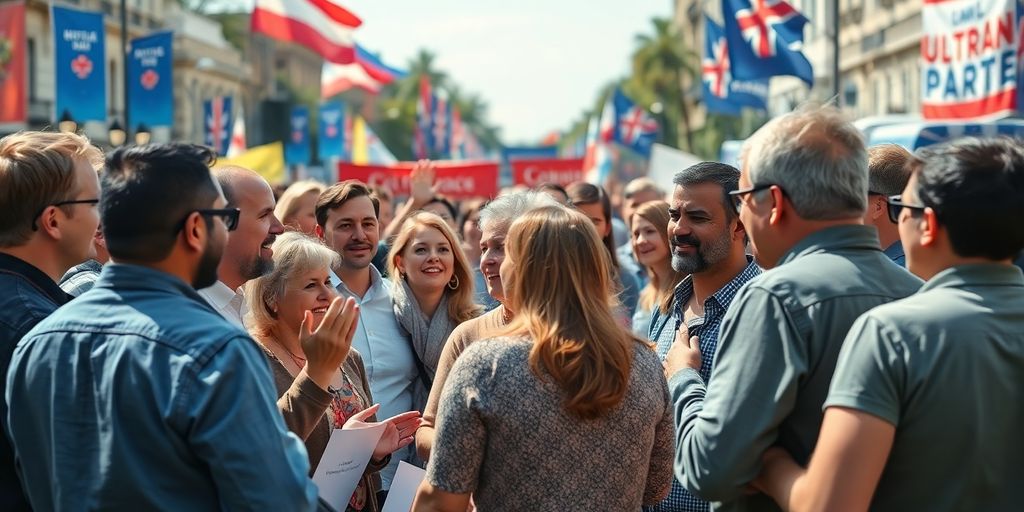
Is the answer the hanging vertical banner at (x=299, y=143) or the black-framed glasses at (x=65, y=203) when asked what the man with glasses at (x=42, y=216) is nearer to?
the black-framed glasses at (x=65, y=203)

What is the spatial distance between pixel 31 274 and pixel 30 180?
12.1 inches

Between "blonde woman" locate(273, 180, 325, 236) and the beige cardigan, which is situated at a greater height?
"blonde woman" locate(273, 180, 325, 236)

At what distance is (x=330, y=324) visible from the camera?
3.80 metres

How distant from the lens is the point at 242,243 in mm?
5074

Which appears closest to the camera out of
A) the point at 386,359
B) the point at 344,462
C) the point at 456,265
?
the point at 344,462

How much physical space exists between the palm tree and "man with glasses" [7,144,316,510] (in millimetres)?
88415

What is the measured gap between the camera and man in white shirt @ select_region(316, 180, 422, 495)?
241 inches

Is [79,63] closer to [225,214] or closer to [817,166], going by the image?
[225,214]

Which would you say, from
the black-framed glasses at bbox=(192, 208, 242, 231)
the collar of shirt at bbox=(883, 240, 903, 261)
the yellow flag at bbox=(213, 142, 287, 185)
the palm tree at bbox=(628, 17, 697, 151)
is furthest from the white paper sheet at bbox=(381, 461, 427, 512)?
the palm tree at bbox=(628, 17, 697, 151)

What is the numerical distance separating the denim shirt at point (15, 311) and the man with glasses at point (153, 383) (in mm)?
347

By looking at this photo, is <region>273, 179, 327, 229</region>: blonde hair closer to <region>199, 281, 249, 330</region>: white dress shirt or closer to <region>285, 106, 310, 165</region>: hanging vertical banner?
<region>199, 281, 249, 330</region>: white dress shirt

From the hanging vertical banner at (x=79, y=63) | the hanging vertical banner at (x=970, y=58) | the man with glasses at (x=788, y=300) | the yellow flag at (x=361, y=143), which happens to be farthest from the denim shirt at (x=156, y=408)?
the yellow flag at (x=361, y=143)

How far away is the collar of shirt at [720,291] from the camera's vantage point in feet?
16.4

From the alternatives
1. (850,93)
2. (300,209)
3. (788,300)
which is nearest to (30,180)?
(788,300)
